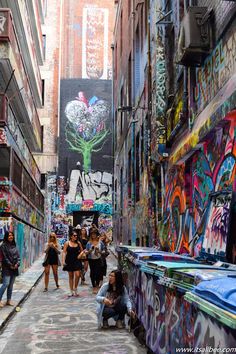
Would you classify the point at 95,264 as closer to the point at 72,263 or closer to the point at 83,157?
the point at 72,263

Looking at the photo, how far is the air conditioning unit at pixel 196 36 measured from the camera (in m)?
9.53

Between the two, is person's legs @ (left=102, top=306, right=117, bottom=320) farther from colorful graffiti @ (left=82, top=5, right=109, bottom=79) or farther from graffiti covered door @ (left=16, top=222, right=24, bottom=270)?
colorful graffiti @ (left=82, top=5, right=109, bottom=79)

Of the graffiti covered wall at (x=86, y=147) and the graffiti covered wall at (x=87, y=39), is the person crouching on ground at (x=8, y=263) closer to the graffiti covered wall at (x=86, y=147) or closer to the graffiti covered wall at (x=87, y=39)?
the graffiti covered wall at (x=86, y=147)

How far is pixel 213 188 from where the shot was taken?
9070 mm

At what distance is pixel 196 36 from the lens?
9.59 metres

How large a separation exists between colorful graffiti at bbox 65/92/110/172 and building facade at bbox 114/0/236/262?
29.5 metres

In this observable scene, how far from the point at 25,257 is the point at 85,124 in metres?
29.0

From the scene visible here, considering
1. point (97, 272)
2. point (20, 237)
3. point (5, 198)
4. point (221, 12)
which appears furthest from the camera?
point (20, 237)

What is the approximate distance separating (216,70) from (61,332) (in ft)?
17.9

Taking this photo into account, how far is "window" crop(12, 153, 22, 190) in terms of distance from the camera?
1622cm

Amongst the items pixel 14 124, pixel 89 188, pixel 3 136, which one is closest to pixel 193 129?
pixel 3 136

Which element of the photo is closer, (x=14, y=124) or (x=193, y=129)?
(x=193, y=129)

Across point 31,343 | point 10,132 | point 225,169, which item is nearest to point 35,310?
point 31,343
